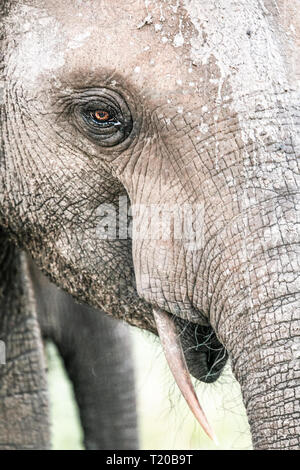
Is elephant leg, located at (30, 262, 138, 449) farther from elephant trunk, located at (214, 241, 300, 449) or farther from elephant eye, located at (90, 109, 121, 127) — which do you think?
elephant trunk, located at (214, 241, 300, 449)

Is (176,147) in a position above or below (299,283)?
above

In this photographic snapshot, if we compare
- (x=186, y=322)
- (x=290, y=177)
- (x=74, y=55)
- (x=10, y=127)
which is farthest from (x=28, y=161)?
(x=290, y=177)

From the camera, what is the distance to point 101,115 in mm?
3146

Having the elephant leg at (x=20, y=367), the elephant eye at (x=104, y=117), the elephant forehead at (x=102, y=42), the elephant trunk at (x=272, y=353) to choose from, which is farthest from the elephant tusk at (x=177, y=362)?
the elephant leg at (x=20, y=367)

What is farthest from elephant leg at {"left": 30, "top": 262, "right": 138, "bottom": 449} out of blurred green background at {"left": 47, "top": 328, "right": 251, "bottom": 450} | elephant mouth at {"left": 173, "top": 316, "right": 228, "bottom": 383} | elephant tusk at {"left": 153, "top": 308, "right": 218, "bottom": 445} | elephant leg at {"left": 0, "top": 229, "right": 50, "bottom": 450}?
elephant tusk at {"left": 153, "top": 308, "right": 218, "bottom": 445}

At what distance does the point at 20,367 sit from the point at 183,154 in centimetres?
196

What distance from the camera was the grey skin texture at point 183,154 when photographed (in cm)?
282

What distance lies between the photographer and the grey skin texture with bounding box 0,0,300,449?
2.82m

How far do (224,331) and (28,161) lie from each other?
88 centimetres

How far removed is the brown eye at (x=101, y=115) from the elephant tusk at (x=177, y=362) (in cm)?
59

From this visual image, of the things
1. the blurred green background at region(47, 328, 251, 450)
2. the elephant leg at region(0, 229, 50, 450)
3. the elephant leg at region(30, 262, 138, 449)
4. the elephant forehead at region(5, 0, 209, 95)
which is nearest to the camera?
the elephant forehead at region(5, 0, 209, 95)

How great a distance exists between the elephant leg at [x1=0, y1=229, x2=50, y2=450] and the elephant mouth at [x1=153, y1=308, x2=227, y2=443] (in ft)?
4.32
